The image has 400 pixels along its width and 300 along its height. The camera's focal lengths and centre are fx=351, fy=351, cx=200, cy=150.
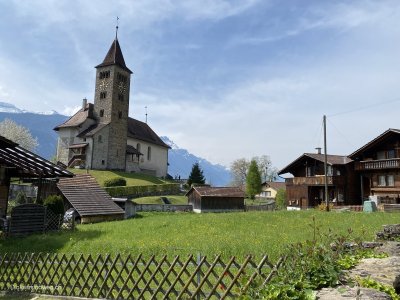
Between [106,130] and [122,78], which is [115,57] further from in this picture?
[106,130]

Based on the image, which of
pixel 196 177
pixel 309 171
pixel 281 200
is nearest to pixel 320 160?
pixel 309 171

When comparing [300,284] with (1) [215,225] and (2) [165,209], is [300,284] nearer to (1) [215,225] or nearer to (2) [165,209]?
(1) [215,225]

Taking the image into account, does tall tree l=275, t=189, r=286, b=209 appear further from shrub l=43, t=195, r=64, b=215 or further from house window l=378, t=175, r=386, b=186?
shrub l=43, t=195, r=64, b=215

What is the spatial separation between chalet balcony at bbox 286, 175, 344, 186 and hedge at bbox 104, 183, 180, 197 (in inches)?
923

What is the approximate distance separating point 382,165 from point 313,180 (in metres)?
10.2

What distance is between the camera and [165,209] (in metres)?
47.4

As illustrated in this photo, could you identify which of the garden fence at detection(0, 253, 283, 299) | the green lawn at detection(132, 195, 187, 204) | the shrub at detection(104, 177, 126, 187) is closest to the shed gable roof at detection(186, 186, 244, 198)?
the green lawn at detection(132, 195, 187, 204)

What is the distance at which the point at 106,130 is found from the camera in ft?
256

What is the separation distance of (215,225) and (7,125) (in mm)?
92504

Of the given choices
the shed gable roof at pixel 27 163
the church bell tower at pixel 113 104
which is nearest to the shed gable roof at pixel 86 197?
the shed gable roof at pixel 27 163

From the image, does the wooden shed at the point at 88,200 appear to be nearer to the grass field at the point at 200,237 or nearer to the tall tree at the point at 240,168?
the grass field at the point at 200,237

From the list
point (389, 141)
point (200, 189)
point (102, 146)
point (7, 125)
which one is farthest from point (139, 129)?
point (389, 141)

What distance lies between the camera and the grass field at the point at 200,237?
15172 mm

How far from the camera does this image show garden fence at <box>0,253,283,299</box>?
807 cm
